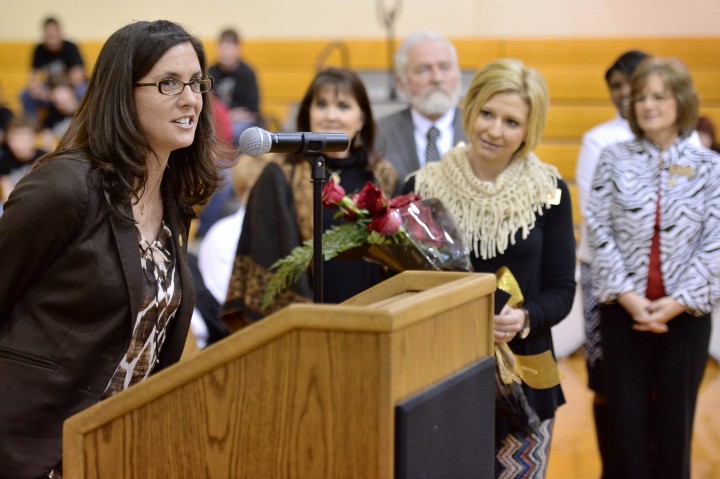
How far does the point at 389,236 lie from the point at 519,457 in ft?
2.19

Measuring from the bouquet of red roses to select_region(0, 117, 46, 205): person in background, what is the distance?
5.85 m

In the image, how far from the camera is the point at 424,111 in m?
4.06

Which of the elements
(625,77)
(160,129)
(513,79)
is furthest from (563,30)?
(160,129)

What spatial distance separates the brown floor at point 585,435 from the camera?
402cm

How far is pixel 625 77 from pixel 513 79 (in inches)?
63.7

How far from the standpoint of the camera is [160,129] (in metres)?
1.92

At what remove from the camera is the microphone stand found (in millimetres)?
1899

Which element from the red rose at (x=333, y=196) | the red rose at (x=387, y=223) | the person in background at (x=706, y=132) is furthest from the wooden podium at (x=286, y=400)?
the person in background at (x=706, y=132)

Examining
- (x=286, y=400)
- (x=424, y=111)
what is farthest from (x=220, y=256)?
(x=286, y=400)

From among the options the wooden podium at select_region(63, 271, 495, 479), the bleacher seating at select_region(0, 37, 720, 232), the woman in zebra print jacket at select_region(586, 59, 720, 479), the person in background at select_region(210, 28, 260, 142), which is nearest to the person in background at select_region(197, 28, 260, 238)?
the person in background at select_region(210, 28, 260, 142)

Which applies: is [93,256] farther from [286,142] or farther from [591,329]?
[591,329]

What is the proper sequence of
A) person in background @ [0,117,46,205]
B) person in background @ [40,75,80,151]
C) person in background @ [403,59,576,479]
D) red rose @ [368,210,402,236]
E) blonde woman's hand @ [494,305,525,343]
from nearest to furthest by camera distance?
red rose @ [368,210,402,236], blonde woman's hand @ [494,305,525,343], person in background @ [403,59,576,479], person in background @ [0,117,46,205], person in background @ [40,75,80,151]

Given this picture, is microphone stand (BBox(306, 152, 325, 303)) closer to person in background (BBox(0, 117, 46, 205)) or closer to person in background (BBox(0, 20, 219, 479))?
person in background (BBox(0, 20, 219, 479))

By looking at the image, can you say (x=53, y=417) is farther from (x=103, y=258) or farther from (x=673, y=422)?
(x=673, y=422)
